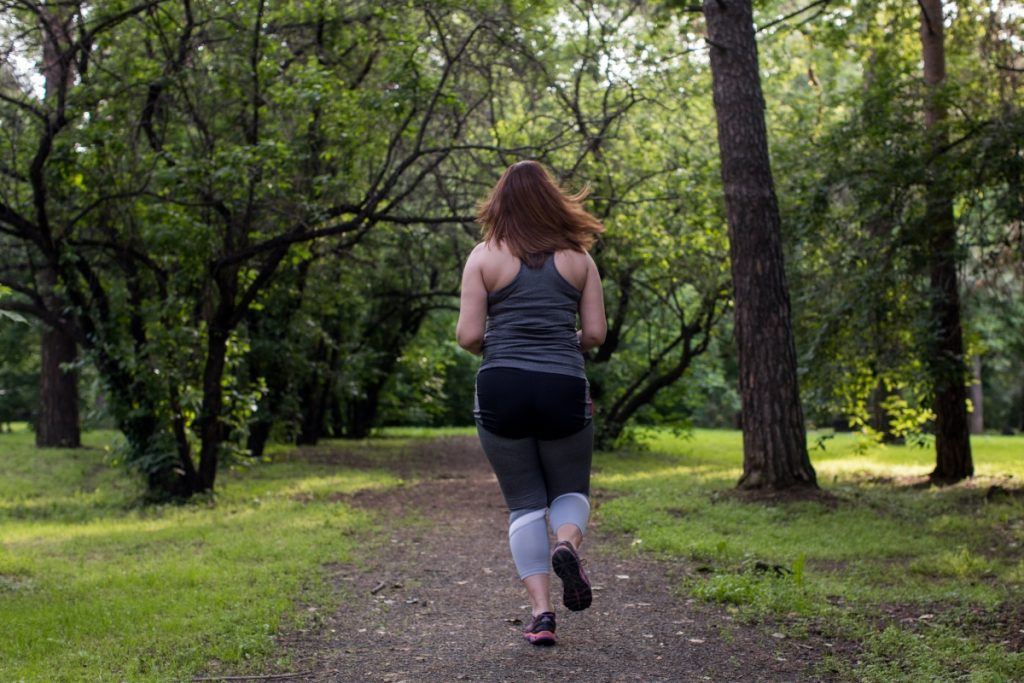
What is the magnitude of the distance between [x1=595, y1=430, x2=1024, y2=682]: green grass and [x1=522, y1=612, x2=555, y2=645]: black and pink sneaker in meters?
1.22

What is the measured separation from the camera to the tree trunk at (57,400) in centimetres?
2000

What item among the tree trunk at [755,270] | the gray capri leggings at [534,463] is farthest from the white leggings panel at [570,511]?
the tree trunk at [755,270]

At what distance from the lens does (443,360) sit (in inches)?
1133

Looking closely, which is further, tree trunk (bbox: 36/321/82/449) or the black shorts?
tree trunk (bbox: 36/321/82/449)

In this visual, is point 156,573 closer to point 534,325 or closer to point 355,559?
point 355,559

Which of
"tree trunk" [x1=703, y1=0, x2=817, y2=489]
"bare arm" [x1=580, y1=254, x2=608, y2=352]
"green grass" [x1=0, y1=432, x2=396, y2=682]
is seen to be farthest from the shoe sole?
"tree trunk" [x1=703, y1=0, x2=817, y2=489]

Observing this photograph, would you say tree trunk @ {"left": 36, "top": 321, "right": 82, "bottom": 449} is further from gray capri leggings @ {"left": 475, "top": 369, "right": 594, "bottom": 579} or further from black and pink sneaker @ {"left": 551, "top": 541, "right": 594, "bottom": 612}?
black and pink sneaker @ {"left": 551, "top": 541, "right": 594, "bottom": 612}

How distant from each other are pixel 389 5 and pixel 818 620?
24.3 ft

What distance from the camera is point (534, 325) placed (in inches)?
178

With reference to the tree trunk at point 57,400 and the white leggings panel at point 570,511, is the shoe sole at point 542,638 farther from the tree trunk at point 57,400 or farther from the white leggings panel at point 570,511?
the tree trunk at point 57,400

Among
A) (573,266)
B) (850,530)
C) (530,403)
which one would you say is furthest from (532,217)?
(850,530)

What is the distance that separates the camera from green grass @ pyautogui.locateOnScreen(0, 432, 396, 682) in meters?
4.90

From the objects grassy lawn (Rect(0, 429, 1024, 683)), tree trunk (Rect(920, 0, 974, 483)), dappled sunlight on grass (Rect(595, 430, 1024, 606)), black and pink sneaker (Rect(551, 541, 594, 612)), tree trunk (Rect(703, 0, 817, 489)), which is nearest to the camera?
black and pink sneaker (Rect(551, 541, 594, 612))

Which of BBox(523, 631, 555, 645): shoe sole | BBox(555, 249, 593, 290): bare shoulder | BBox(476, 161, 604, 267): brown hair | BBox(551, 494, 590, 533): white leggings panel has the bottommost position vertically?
BBox(523, 631, 555, 645): shoe sole
